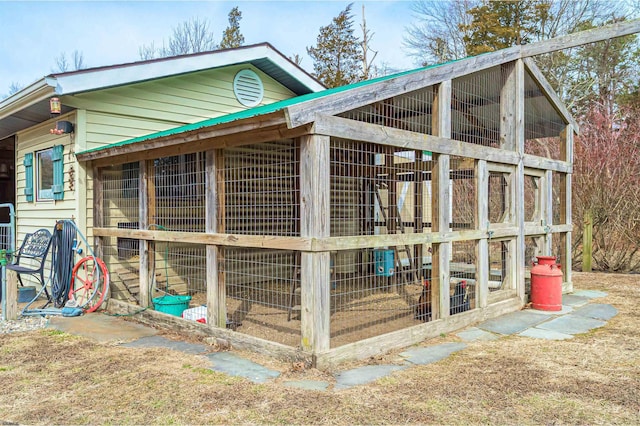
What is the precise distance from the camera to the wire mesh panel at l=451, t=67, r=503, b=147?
6.07 metres

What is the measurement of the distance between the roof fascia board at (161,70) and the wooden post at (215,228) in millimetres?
2637

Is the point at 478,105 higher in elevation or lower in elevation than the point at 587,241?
higher

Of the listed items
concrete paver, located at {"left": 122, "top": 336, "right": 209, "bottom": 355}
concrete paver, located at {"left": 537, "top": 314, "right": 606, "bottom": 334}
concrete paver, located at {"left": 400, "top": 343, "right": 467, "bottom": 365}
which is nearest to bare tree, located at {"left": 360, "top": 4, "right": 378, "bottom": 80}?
concrete paver, located at {"left": 537, "top": 314, "right": 606, "bottom": 334}

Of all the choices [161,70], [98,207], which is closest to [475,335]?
[98,207]

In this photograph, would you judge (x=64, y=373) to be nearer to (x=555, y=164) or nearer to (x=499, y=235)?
(x=499, y=235)

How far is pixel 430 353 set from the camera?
450cm

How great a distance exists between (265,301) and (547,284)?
13.1ft

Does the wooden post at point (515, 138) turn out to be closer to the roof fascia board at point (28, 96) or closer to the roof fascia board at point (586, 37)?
the roof fascia board at point (586, 37)

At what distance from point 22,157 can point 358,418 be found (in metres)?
8.12

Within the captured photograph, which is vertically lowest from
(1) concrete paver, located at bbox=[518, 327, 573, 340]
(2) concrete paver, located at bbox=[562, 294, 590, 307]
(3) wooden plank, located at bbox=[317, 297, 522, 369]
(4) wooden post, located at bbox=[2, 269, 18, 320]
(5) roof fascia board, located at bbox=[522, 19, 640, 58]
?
(1) concrete paver, located at bbox=[518, 327, 573, 340]

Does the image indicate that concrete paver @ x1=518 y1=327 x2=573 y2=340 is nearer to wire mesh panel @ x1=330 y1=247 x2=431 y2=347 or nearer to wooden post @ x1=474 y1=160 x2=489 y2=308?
wooden post @ x1=474 y1=160 x2=489 y2=308

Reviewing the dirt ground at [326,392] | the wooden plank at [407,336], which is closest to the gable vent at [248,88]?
the dirt ground at [326,392]

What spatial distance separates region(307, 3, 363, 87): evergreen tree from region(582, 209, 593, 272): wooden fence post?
15814 millimetres

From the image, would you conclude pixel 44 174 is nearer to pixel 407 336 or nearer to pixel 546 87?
pixel 407 336
